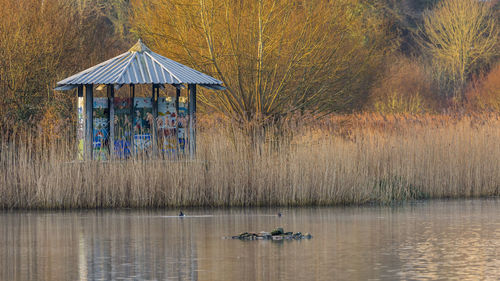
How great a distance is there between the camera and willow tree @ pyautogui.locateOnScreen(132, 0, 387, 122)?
27125 millimetres

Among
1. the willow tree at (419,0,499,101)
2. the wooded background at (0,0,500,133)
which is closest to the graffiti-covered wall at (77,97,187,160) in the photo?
the wooded background at (0,0,500,133)

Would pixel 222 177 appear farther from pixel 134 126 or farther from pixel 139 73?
pixel 139 73

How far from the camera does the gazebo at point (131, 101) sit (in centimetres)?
2259

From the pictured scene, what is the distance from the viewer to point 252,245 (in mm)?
14070

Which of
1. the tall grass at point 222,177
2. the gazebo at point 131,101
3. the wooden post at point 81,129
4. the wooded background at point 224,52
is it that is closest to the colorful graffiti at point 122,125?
the gazebo at point 131,101

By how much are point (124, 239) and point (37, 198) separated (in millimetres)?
5928

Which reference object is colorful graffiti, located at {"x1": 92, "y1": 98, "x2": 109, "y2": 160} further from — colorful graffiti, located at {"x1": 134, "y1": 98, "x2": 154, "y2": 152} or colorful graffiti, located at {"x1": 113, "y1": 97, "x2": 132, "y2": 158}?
colorful graffiti, located at {"x1": 134, "y1": 98, "x2": 154, "y2": 152}

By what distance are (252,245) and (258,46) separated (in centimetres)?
1361

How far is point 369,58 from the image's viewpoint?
101 ft

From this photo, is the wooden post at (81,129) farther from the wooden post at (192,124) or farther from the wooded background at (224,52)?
the wooden post at (192,124)

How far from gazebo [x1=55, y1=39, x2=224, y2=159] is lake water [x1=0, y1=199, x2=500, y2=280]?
363cm

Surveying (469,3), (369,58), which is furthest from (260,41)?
(469,3)

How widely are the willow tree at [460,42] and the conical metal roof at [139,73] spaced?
3603 centimetres

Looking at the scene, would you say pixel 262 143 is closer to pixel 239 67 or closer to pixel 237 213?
pixel 237 213
